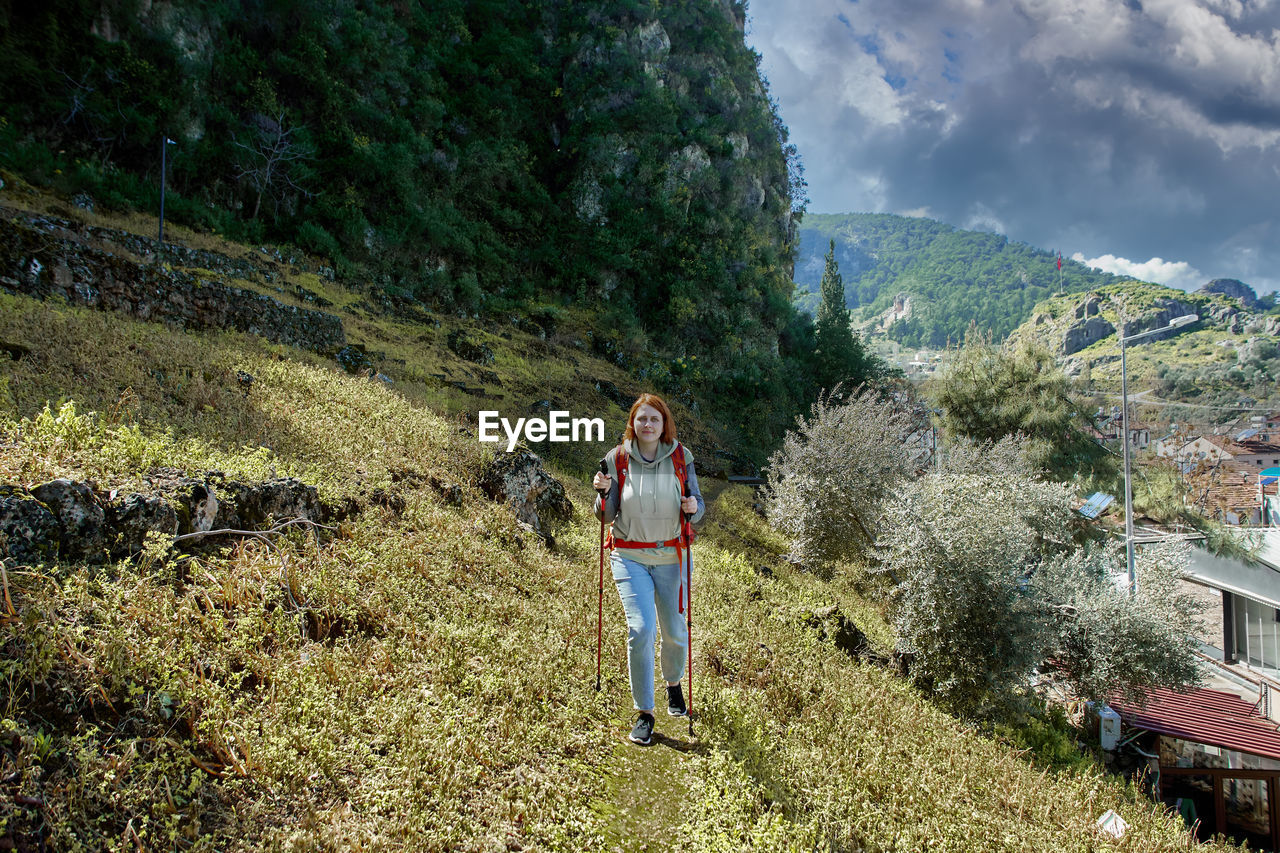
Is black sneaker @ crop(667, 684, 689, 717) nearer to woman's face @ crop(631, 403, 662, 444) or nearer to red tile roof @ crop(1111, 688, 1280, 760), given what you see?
woman's face @ crop(631, 403, 662, 444)

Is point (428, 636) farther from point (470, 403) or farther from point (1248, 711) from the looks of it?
point (1248, 711)

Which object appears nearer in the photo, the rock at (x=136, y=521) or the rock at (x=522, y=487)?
the rock at (x=136, y=521)

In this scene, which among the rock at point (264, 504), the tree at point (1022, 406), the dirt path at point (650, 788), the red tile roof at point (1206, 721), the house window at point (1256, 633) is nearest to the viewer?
the dirt path at point (650, 788)

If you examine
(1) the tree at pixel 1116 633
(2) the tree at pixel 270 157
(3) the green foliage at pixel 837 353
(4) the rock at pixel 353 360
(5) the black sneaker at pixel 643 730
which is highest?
(2) the tree at pixel 270 157

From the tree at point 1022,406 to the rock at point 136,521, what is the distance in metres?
25.9

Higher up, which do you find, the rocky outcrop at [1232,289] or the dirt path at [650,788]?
the rocky outcrop at [1232,289]

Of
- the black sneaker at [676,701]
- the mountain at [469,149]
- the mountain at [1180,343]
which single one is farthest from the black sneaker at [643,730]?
the mountain at [1180,343]

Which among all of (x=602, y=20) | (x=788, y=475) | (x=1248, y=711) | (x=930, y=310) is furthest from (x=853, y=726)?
(x=930, y=310)

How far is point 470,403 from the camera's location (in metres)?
15.3

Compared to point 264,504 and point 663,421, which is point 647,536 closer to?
point 663,421

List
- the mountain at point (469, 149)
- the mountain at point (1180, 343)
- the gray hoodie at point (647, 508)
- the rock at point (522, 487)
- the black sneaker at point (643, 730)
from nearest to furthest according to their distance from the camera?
the gray hoodie at point (647, 508), the black sneaker at point (643, 730), the rock at point (522, 487), the mountain at point (469, 149), the mountain at point (1180, 343)

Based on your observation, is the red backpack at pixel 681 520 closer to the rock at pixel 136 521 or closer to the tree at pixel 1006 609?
the rock at pixel 136 521

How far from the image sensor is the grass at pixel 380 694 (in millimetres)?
2955

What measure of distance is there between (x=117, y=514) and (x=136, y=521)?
13 cm
